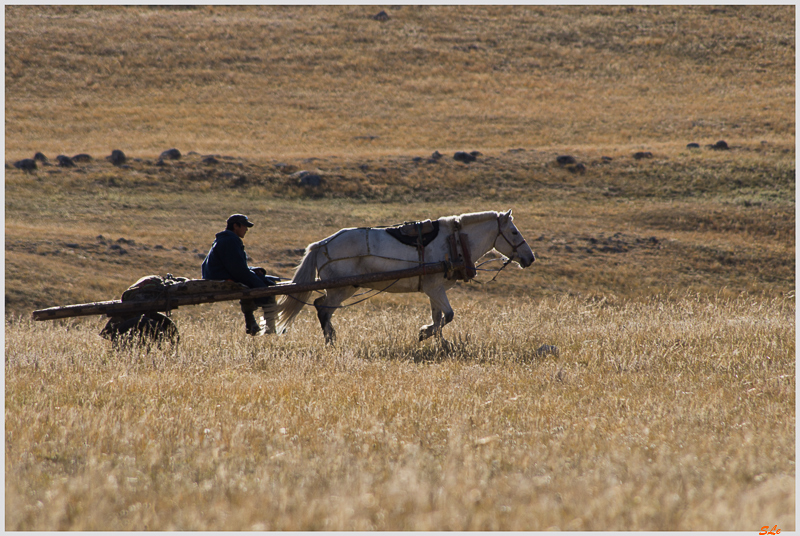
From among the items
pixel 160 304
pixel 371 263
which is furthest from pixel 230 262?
pixel 371 263

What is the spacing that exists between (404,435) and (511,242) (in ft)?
17.5

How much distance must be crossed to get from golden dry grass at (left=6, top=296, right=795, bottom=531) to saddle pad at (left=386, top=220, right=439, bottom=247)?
1.49 meters

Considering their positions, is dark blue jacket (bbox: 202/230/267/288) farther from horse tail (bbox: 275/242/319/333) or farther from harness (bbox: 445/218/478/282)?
harness (bbox: 445/218/478/282)

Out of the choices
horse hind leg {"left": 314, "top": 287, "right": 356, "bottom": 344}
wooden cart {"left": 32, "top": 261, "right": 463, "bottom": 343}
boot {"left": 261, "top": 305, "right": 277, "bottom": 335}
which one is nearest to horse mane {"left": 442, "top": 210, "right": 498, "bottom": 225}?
horse hind leg {"left": 314, "top": 287, "right": 356, "bottom": 344}

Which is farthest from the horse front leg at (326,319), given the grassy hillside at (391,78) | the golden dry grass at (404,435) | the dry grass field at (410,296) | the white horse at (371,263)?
the grassy hillside at (391,78)

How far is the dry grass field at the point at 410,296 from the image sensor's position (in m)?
4.28

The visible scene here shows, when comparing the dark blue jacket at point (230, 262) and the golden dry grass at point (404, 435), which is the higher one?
the dark blue jacket at point (230, 262)

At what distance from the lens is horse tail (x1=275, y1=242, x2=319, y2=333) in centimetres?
973

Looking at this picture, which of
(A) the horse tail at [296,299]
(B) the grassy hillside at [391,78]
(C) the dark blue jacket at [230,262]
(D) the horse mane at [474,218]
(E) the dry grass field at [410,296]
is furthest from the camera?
(B) the grassy hillside at [391,78]

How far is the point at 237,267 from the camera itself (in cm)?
895

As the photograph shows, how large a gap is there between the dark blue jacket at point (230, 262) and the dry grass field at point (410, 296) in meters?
0.98

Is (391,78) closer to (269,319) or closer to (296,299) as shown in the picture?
(296,299)

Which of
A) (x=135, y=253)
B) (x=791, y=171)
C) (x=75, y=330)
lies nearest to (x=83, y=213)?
(x=135, y=253)

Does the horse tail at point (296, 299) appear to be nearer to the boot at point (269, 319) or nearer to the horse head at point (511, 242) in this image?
the boot at point (269, 319)
